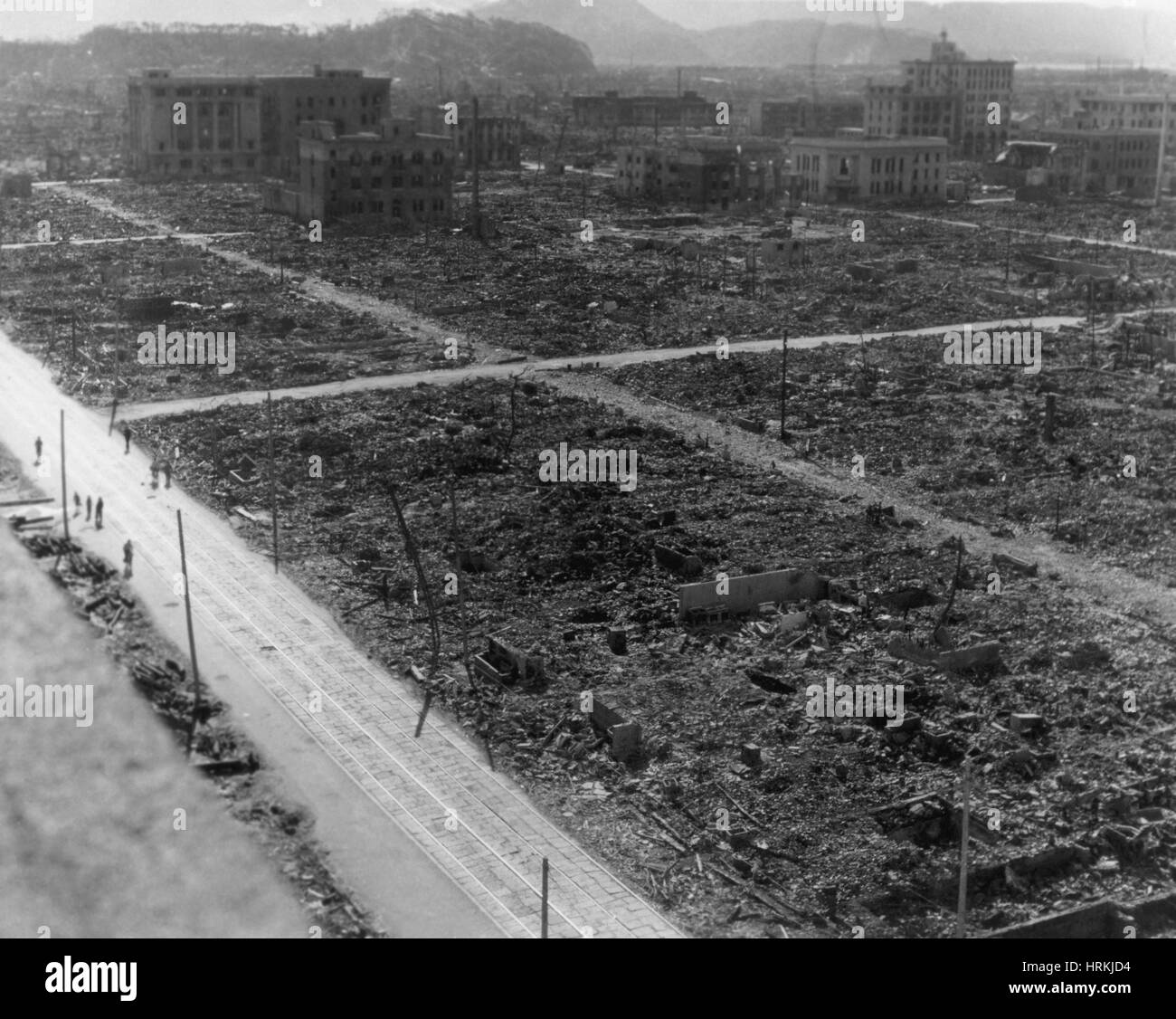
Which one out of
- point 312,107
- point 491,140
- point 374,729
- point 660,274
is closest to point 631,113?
point 491,140

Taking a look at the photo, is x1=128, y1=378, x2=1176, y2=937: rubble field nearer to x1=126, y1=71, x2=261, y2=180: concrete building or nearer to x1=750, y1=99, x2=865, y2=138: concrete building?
x1=126, y1=71, x2=261, y2=180: concrete building

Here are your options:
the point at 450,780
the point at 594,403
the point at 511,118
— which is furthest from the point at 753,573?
the point at 511,118

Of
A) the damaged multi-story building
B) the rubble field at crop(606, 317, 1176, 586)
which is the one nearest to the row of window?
the damaged multi-story building

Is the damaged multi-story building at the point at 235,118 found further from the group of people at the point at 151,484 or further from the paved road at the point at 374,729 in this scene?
the paved road at the point at 374,729

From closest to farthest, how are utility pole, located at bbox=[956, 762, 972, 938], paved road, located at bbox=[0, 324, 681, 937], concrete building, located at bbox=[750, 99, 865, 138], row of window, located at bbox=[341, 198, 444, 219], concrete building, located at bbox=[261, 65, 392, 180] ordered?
utility pole, located at bbox=[956, 762, 972, 938] → paved road, located at bbox=[0, 324, 681, 937] → row of window, located at bbox=[341, 198, 444, 219] → concrete building, located at bbox=[261, 65, 392, 180] → concrete building, located at bbox=[750, 99, 865, 138]

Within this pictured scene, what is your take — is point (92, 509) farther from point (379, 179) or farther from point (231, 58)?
point (231, 58)

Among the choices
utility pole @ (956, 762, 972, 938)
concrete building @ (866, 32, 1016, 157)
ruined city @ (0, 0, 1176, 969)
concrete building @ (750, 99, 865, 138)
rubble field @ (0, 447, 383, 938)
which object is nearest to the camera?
utility pole @ (956, 762, 972, 938)

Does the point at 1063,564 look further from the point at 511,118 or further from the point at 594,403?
the point at 511,118
